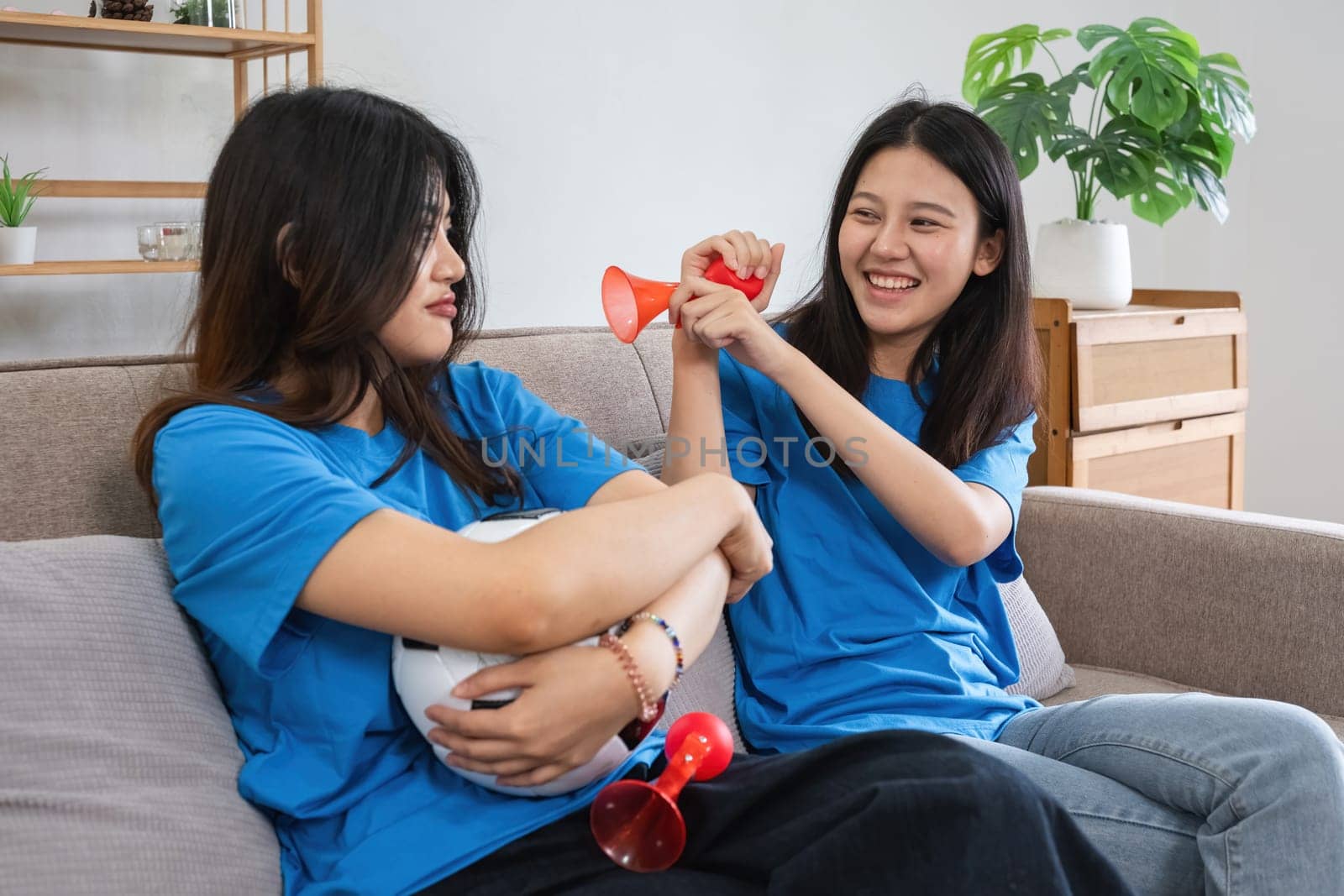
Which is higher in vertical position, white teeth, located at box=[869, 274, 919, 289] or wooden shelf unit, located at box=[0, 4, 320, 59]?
wooden shelf unit, located at box=[0, 4, 320, 59]

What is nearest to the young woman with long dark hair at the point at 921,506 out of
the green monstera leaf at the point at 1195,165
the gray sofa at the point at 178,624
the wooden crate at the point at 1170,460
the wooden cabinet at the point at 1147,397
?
the gray sofa at the point at 178,624

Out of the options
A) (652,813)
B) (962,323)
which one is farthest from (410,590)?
(962,323)

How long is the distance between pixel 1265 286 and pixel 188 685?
3.87 m

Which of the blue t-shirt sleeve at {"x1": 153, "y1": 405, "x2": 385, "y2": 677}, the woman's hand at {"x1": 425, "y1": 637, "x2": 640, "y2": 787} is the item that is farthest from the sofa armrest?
the blue t-shirt sleeve at {"x1": 153, "y1": 405, "x2": 385, "y2": 677}

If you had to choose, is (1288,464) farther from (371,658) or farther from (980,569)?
(371,658)

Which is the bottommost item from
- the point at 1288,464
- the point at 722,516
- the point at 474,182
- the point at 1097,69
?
the point at 1288,464

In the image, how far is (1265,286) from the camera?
404cm

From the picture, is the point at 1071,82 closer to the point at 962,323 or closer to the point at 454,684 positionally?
the point at 962,323

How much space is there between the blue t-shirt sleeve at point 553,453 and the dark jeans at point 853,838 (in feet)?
1.04

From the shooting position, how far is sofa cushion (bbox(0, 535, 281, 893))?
2.94ft

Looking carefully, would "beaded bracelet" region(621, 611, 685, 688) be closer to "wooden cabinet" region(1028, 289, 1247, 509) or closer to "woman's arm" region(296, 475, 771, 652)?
"woman's arm" region(296, 475, 771, 652)

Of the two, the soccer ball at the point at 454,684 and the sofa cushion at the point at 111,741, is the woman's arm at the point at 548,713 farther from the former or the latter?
the sofa cushion at the point at 111,741

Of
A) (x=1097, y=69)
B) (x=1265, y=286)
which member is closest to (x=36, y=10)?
(x=1097, y=69)

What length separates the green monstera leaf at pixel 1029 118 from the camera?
2609 mm
